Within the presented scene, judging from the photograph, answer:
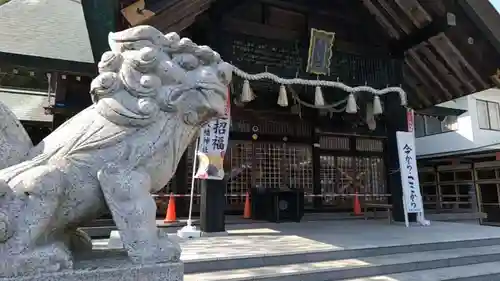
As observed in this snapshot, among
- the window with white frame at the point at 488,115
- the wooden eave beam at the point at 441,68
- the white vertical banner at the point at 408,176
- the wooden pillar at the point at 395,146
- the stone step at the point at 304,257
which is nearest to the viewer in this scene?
the stone step at the point at 304,257

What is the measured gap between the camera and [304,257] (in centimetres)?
434

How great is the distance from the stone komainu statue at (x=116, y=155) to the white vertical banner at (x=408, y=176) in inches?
243

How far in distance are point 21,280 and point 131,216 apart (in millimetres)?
563

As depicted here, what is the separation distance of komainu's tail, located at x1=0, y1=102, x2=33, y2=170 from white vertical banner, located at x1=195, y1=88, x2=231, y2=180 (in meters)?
3.90

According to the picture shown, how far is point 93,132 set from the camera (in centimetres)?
205

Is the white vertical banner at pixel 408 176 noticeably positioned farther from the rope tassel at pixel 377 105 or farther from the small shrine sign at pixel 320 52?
the small shrine sign at pixel 320 52

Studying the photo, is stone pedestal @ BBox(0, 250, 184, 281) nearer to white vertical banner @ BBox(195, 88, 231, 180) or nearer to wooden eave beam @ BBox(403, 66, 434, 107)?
white vertical banner @ BBox(195, 88, 231, 180)

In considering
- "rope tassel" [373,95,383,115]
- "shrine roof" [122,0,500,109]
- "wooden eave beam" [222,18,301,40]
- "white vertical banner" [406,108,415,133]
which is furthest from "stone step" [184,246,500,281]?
"wooden eave beam" [222,18,301,40]

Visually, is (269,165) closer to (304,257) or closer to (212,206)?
(212,206)

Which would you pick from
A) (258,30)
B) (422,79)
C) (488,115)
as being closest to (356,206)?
(422,79)

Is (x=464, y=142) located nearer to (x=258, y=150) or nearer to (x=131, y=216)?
(x=258, y=150)

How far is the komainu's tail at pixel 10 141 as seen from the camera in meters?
1.98

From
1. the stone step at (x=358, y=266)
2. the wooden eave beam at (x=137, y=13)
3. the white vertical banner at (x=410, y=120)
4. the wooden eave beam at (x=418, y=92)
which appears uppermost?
the wooden eave beam at (x=418, y=92)

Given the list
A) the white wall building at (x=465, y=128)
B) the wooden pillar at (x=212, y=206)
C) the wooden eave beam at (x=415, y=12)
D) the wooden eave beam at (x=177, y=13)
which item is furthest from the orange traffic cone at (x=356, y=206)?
the wooden eave beam at (x=177, y=13)
